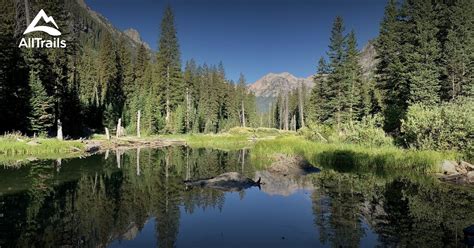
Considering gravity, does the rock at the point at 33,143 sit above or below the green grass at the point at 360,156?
above

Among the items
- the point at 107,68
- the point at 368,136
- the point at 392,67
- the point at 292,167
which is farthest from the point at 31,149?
the point at 392,67

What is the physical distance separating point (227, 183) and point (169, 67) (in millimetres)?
54640

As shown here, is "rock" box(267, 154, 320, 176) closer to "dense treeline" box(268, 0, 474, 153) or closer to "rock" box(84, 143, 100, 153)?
"dense treeline" box(268, 0, 474, 153)

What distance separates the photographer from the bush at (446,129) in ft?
77.8

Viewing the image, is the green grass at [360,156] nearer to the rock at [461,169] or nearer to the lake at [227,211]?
the rock at [461,169]

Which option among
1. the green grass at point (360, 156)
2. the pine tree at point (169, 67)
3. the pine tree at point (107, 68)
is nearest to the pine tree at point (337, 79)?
the green grass at point (360, 156)

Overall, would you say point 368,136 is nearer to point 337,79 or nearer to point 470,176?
point 470,176

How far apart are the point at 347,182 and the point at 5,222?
1633 cm

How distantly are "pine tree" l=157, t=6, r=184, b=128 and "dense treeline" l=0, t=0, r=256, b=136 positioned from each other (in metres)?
0.20

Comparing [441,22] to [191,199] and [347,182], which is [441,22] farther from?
[191,199]

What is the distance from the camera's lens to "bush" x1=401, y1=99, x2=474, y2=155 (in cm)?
2370

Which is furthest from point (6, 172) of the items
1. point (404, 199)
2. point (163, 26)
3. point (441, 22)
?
point (163, 26)

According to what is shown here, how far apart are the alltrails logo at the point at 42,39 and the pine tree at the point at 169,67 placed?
2958 centimetres

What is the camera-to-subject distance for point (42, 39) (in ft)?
123
